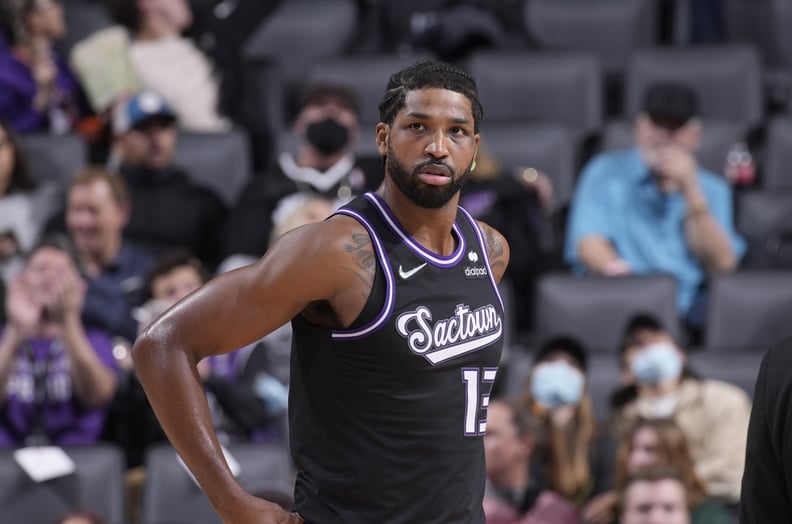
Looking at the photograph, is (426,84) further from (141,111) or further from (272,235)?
(141,111)

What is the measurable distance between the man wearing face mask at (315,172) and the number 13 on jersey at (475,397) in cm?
334

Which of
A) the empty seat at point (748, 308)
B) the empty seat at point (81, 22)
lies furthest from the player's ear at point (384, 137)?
the empty seat at point (81, 22)

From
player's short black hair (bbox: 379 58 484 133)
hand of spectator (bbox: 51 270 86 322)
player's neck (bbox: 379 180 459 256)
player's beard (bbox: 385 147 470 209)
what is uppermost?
player's short black hair (bbox: 379 58 484 133)

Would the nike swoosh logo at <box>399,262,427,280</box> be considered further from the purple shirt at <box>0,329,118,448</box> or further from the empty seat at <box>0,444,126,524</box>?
the purple shirt at <box>0,329,118,448</box>

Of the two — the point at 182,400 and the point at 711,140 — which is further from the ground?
the point at 182,400

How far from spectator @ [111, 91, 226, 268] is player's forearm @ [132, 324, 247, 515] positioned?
397 cm

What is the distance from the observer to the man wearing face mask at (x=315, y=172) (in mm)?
6363

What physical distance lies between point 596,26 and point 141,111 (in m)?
2.50

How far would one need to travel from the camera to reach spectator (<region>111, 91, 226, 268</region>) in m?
6.71

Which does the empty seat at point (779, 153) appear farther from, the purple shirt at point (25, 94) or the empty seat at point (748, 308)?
the purple shirt at point (25, 94)

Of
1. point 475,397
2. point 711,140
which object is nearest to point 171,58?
point 711,140

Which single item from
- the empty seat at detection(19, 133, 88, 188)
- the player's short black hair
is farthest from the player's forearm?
the empty seat at detection(19, 133, 88, 188)

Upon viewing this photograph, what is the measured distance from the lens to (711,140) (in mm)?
6938

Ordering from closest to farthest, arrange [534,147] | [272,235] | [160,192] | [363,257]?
[363,257] < [272,235] < [160,192] < [534,147]
